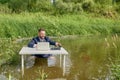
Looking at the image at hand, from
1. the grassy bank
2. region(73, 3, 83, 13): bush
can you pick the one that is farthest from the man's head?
region(73, 3, 83, 13): bush

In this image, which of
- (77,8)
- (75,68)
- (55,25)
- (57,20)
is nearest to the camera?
(75,68)

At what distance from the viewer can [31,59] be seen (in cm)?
1334

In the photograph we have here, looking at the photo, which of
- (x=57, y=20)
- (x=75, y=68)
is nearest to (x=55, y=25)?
(x=57, y=20)

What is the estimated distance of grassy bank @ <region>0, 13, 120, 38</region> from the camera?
21089 millimetres

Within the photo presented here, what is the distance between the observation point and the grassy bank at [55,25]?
21.1 metres

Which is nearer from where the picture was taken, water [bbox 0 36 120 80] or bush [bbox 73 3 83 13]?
water [bbox 0 36 120 80]

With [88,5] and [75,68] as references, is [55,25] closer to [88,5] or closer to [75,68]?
[88,5]

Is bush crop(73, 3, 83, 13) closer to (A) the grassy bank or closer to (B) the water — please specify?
(A) the grassy bank

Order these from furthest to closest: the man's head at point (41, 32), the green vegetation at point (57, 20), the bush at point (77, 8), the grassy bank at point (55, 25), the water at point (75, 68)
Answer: the bush at point (77, 8)
the grassy bank at point (55, 25)
the green vegetation at point (57, 20)
the man's head at point (41, 32)
the water at point (75, 68)

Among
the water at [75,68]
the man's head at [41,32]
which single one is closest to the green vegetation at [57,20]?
the water at [75,68]

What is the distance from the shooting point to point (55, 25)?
78.7 feet

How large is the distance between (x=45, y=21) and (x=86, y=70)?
1274cm

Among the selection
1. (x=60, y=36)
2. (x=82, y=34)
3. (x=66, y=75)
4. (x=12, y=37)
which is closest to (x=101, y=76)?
(x=66, y=75)

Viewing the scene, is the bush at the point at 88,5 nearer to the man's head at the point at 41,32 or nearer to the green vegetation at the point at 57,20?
the green vegetation at the point at 57,20
